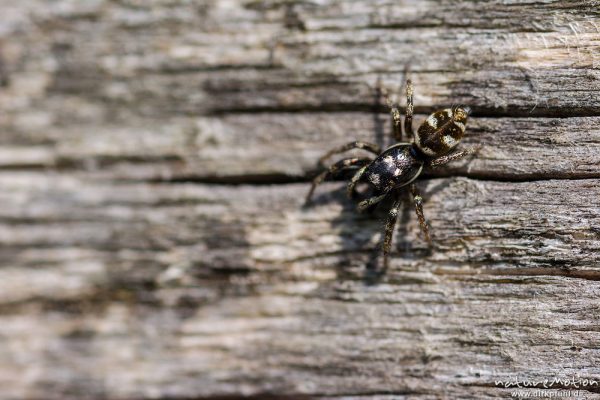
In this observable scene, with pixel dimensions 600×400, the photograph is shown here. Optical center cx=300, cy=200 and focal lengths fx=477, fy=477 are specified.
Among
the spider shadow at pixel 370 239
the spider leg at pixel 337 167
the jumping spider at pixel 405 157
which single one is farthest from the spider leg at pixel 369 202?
the spider leg at pixel 337 167

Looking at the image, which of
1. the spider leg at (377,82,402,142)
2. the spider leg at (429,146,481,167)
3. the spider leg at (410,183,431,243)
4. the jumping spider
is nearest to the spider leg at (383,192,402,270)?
the jumping spider

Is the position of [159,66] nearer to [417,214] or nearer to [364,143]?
[364,143]

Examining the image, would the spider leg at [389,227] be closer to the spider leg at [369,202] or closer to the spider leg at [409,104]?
the spider leg at [369,202]

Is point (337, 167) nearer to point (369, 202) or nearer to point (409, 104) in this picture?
point (369, 202)

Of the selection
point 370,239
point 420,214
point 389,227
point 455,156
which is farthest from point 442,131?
point 370,239

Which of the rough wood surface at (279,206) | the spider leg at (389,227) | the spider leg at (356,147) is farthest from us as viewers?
the spider leg at (356,147)

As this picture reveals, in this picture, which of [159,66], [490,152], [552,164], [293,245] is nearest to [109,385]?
[293,245]
